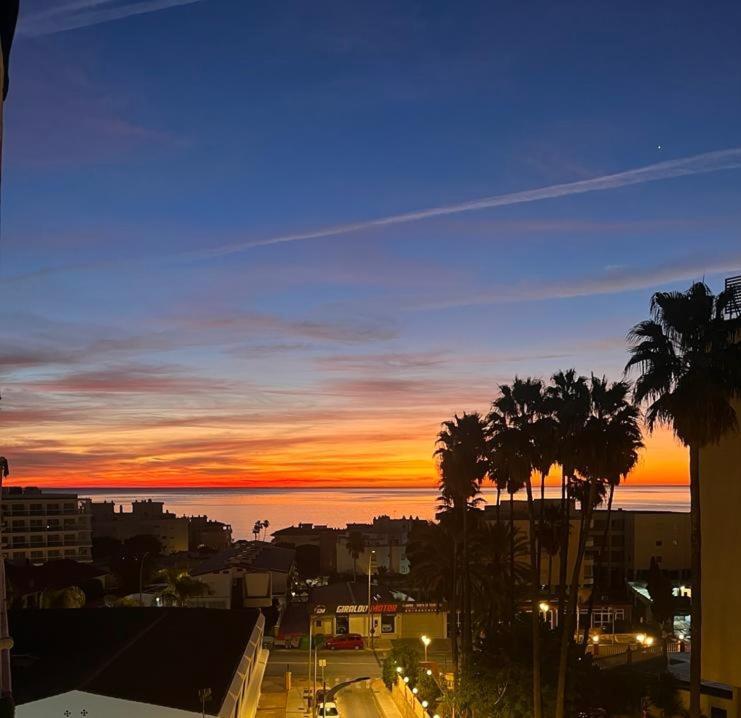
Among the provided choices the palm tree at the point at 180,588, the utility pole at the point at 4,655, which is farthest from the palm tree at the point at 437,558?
the utility pole at the point at 4,655

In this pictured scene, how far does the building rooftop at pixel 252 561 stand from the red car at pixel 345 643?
61.9 feet

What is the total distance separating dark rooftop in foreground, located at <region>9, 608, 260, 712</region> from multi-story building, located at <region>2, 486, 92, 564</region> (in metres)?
50.3

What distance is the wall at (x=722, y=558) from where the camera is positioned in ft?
81.2

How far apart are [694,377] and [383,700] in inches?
1260

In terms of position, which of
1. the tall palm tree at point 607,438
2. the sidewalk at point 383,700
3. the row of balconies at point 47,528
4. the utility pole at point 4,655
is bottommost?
the sidewalk at point 383,700

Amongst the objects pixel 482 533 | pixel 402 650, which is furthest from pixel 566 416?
pixel 402 650

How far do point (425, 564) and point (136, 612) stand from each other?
18.1 m

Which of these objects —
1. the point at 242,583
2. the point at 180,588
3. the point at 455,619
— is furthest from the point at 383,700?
the point at 242,583

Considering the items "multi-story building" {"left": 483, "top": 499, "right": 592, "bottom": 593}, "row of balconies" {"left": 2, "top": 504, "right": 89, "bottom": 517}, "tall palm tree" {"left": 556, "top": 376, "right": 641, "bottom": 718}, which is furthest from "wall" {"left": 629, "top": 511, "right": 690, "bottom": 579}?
"row of balconies" {"left": 2, "top": 504, "right": 89, "bottom": 517}

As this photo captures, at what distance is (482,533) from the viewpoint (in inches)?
1943

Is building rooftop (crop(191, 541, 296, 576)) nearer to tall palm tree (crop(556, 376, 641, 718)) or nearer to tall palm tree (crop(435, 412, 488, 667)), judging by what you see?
tall palm tree (crop(435, 412, 488, 667))

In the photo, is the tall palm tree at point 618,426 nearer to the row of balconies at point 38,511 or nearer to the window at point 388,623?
the window at point 388,623

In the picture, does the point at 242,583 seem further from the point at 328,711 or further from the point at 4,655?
the point at 4,655

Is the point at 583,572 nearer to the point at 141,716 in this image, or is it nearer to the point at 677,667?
the point at 677,667
